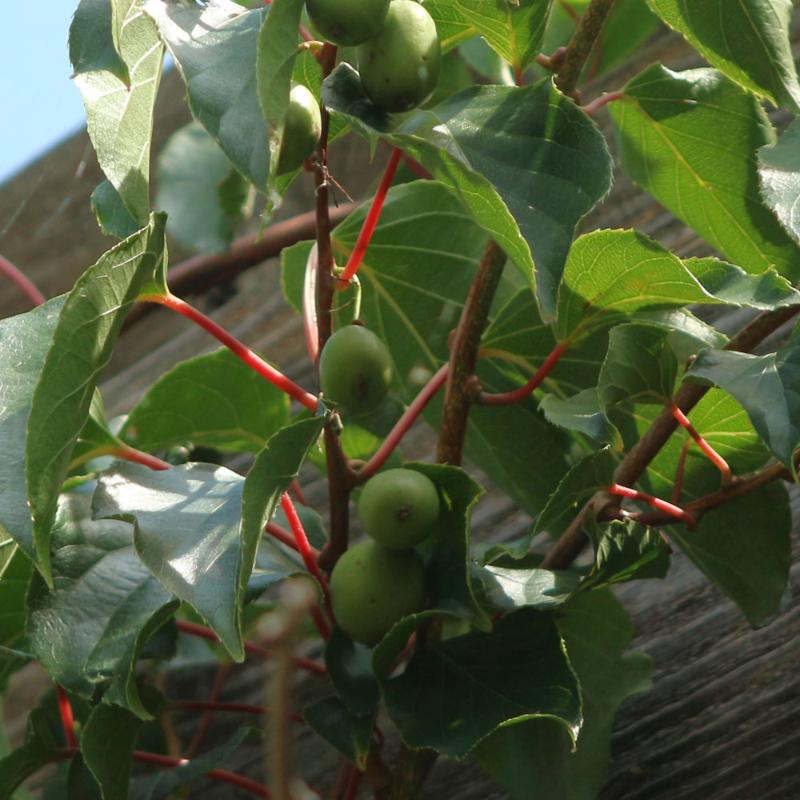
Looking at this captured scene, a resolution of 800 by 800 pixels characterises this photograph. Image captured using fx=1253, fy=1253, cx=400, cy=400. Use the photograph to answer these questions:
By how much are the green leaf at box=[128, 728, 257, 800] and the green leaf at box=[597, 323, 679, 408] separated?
283 mm

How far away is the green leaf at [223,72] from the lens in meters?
0.46

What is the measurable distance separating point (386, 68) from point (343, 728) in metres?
0.30

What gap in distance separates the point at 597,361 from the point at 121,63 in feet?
0.89

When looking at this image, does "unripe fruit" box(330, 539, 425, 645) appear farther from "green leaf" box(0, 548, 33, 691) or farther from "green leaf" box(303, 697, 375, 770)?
"green leaf" box(0, 548, 33, 691)

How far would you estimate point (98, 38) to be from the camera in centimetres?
55

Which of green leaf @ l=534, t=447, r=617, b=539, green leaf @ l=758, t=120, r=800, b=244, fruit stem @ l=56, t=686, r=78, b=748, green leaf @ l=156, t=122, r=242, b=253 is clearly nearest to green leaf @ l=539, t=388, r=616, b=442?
green leaf @ l=534, t=447, r=617, b=539

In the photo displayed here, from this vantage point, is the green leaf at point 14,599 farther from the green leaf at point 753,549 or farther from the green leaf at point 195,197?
the green leaf at point 195,197

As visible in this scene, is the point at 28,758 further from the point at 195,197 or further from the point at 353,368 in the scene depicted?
the point at 195,197

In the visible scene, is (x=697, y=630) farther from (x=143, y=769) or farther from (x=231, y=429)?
(x=143, y=769)

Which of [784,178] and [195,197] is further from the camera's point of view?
[195,197]

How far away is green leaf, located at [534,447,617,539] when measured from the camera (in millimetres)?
535

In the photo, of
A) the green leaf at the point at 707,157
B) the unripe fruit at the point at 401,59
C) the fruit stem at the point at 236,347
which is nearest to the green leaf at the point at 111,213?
the fruit stem at the point at 236,347

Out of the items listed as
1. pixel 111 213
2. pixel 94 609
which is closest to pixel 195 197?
pixel 111 213

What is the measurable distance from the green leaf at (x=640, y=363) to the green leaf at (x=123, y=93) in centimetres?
21
